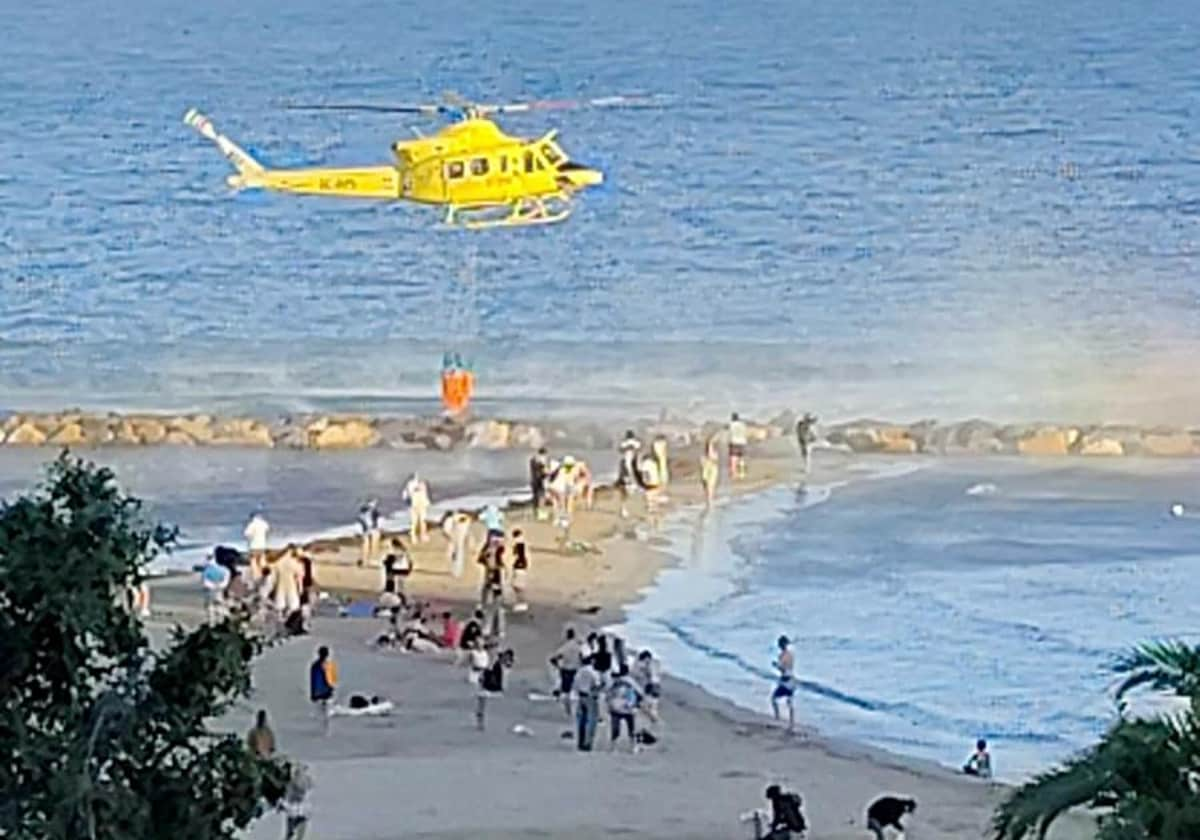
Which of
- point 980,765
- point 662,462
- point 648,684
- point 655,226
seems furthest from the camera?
point 655,226

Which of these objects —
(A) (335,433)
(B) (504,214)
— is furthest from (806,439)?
(B) (504,214)

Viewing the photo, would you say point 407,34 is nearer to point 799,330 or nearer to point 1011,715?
point 799,330

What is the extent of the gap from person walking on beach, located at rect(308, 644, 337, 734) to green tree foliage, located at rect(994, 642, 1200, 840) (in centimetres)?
1199

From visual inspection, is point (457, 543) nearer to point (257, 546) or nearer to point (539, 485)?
point (257, 546)

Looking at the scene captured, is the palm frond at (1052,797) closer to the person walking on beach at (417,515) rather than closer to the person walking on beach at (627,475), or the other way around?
the person walking on beach at (417,515)

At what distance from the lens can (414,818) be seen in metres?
17.9

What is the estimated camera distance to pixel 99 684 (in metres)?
8.00

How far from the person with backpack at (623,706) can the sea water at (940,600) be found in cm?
204

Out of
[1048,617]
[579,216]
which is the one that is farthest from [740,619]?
[579,216]

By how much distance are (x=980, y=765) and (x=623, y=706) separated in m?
2.43

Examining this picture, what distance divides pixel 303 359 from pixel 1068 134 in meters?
59.3

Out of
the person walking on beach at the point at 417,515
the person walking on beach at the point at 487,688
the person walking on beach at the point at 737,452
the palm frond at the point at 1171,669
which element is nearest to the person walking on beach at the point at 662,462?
the person walking on beach at the point at 737,452

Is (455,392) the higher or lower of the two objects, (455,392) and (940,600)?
the higher

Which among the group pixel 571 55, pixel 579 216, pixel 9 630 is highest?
pixel 571 55
